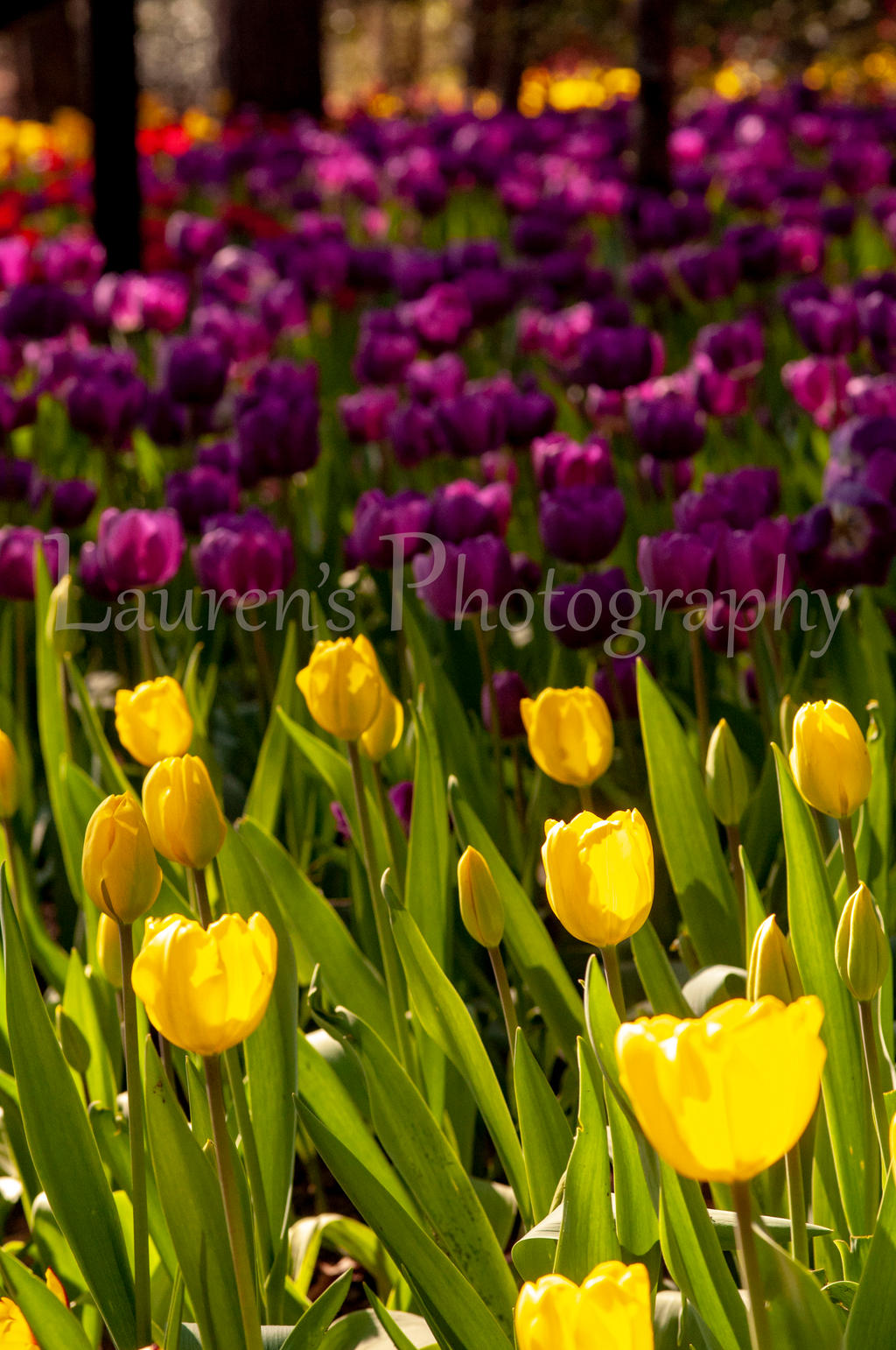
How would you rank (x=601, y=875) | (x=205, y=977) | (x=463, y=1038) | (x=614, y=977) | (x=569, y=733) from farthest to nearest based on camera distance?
(x=569, y=733) → (x=463, y=1038) → (x=614, y=977) → (x=601, y=875) → (x=205, y=977)

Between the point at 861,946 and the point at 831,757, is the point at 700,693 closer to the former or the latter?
the point at 831,757

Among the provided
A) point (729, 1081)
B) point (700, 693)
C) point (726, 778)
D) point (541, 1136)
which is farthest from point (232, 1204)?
point (700, 693)

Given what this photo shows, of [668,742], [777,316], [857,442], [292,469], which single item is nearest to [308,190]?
[777,316]

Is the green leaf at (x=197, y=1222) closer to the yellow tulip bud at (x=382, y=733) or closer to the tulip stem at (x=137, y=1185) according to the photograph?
the tulip stem at (x=137, y=1185)

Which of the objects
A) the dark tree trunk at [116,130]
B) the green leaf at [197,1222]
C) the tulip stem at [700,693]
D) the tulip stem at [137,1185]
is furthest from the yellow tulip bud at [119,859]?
the dark tree trunk at [116,130]

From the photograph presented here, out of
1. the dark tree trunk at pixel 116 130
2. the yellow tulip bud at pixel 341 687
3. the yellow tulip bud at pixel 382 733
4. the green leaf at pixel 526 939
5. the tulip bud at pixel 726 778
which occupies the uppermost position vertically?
the dark tree trunk at pixel 116 130

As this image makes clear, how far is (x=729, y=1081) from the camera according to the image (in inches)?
25.5

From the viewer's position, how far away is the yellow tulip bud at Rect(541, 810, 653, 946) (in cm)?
92

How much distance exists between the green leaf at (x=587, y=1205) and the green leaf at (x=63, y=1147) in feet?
1.15

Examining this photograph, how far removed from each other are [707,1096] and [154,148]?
8.06 metres

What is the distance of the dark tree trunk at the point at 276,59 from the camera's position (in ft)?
29.9

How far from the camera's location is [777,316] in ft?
13.6

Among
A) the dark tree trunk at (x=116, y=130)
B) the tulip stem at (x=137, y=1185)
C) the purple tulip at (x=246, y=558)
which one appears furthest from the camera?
the dark tree trunk at (x=116, y=130)

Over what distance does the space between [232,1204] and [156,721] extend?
50 cm
